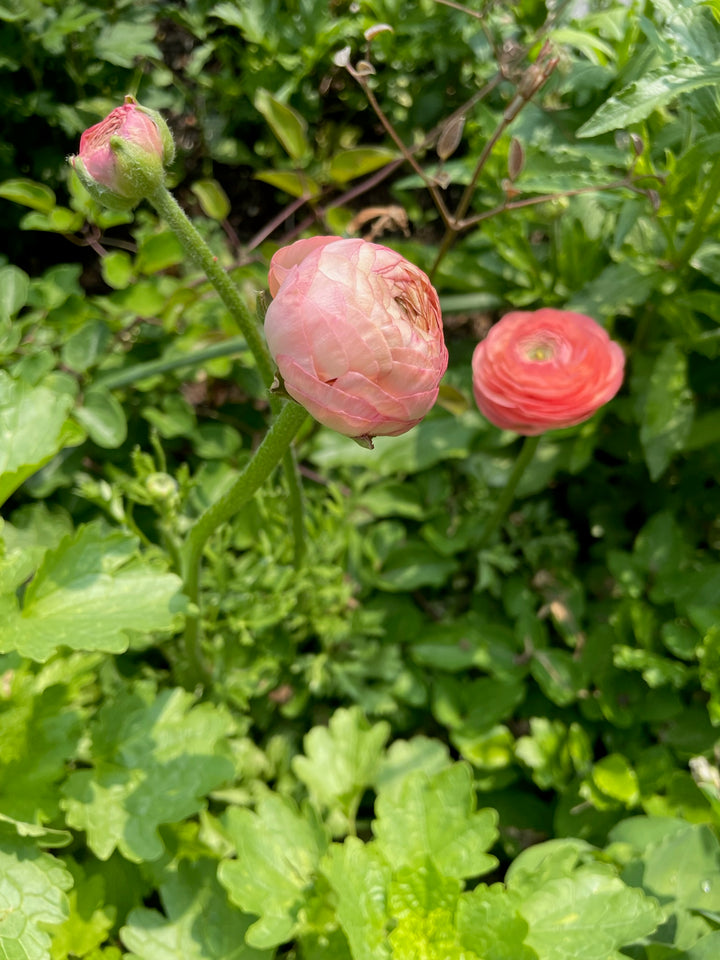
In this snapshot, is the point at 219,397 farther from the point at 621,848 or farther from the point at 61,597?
the point at 621,848

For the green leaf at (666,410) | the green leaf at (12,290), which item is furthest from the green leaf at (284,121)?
the green leaf at (666,410)

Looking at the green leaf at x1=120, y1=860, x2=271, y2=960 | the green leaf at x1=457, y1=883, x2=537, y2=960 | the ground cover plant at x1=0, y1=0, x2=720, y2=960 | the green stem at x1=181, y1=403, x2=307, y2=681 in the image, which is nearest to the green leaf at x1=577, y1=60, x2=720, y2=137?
the ground cover plant at x1=0, y1=0, x2=720, y2=960

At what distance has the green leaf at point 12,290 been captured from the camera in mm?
1267

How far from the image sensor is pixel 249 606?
1234 mm

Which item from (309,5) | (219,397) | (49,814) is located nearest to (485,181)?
(309,5)

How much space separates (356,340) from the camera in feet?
2.08

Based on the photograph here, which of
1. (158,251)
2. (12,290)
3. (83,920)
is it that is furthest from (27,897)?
(158,251)

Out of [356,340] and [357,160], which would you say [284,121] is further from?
[356,340]

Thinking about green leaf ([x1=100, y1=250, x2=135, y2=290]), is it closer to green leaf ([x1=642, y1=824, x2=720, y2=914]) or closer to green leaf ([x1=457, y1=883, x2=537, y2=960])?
green leaf ([x1=457, y1=883, x2=537, y2=960])

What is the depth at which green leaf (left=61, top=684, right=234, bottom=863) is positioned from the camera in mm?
980

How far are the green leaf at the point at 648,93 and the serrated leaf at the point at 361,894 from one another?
936 millimetres

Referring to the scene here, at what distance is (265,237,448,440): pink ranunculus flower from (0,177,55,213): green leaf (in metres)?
0.85

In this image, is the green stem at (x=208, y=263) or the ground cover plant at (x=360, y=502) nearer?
the green stem at (x=208, y=263)

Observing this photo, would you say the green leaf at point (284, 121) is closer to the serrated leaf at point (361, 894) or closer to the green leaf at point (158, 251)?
the green leaf at point (158, 251)
